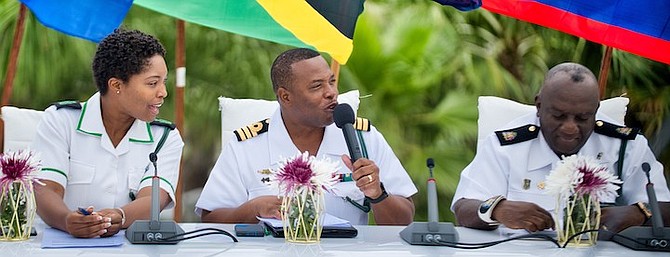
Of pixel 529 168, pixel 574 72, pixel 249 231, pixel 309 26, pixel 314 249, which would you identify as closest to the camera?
pixel 314 249

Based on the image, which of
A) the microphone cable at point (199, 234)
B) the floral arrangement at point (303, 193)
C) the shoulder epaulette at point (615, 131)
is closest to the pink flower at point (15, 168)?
the microphone cable at point (199, 234)

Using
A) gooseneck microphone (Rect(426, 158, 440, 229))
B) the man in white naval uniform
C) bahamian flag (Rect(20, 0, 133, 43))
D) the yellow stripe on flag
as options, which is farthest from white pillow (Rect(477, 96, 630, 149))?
bahamian flag (Rect(20, 0, 133, 43))

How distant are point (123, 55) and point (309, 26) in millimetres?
1066

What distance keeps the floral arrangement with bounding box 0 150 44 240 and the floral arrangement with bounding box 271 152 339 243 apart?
699 mm

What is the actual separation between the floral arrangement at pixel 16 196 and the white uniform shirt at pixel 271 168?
732 millimetres

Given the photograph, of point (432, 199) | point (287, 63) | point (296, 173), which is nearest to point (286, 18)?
point (287, 63)

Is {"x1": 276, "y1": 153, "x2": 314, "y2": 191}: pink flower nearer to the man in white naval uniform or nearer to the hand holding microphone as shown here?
the hand holding microphone

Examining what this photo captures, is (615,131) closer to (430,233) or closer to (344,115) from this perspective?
(430,233)

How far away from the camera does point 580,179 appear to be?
288cm

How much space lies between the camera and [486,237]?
3.10 meters

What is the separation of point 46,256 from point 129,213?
558mm

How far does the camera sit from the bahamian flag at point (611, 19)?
4180 millimetres

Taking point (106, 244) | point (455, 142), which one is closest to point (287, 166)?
point (106, 244)

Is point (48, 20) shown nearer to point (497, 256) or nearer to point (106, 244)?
point (106, 244)
